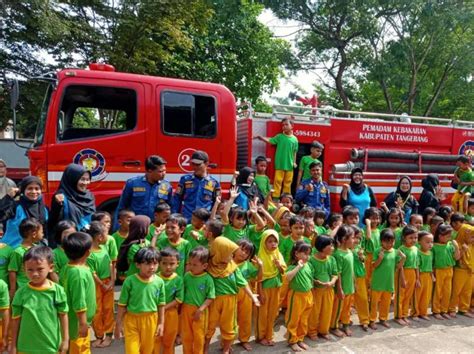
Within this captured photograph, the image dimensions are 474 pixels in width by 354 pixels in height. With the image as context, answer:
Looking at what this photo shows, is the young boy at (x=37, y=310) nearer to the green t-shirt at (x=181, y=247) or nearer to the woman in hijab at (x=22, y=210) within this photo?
the woman in hijab at (x=22, y=210)

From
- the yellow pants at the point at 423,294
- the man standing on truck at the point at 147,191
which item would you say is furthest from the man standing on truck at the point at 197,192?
the yellow pants at the point at 423,294

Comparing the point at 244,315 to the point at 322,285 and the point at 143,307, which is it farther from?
the point at 143,307

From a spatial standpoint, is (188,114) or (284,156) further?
(284,156)

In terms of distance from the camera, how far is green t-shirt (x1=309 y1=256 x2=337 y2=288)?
3754 mm

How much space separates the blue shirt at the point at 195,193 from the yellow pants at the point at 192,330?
1.30 m

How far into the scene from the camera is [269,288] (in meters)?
3.71

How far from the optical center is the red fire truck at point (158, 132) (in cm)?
461

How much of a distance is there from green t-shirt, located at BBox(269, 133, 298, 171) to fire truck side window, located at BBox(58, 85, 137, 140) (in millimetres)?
1899

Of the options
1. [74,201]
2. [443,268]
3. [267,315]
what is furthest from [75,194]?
[443,268]

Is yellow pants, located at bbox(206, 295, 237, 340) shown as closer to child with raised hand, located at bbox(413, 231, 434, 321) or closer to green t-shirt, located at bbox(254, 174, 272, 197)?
green t-shirt, located at bbox(254, 174, 272, 197)

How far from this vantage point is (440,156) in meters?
6.82

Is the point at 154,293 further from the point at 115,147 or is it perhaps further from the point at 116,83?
the point at 116,83

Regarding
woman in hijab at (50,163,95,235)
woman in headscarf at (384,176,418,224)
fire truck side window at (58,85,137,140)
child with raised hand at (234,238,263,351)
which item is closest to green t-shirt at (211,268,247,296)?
child with raised hand at (234,238,263,351)

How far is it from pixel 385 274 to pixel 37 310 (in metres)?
3.12
